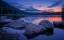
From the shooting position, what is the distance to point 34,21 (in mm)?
3398

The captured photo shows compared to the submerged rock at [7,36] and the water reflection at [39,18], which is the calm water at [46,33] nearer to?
the water reflection at [39,18]

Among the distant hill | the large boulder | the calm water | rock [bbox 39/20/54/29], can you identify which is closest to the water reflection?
the calm water

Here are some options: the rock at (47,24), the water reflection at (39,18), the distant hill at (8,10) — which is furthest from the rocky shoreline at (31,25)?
the distant hill at (8,10)

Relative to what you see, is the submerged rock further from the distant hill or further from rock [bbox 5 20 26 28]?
the distant hill

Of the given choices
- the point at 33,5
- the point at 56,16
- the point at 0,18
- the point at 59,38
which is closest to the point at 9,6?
the point at 0,18

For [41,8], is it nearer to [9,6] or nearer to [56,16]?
[56,16]

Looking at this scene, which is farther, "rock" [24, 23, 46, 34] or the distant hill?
the distant hill

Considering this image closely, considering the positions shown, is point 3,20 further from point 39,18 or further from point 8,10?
point 39,18

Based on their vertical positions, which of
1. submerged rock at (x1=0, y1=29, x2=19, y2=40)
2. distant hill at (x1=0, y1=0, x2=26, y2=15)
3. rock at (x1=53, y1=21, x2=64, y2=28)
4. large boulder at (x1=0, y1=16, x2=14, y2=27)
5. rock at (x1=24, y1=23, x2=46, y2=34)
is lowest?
submerged rock at (x1=0, y1=29, x2=19, y2=40)

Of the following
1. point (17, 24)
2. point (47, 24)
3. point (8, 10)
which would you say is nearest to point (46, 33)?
point (47, 24)

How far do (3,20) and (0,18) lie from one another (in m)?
0.12

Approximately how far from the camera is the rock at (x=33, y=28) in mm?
3107

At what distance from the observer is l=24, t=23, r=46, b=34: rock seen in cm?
311

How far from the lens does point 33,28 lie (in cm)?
316
